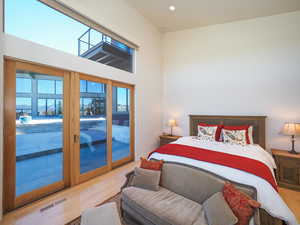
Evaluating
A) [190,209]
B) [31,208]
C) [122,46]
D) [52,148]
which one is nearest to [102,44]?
[122,46]

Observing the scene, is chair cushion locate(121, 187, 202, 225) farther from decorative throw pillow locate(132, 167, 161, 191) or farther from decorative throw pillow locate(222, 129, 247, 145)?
decorative throw pillow locate(222, 129, 247, 145)

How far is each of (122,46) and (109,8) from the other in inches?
31.2

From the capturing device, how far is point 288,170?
266cm

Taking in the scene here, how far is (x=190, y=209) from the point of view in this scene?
4.78ft

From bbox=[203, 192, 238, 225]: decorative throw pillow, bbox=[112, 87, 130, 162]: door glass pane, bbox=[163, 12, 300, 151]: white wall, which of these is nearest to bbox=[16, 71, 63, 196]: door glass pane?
bbox=[112, 87, 130, 162]: door glass pane

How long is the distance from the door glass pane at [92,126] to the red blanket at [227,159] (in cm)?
141

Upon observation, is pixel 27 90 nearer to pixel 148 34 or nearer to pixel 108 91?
pixel 108 91

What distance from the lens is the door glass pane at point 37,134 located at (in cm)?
202

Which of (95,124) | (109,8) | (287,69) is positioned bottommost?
(95,124)

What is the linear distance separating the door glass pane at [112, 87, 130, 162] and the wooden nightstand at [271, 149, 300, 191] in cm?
325

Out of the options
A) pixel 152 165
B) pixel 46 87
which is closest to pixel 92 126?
pixel 46 87

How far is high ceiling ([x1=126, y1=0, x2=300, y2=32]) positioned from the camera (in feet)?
10.2

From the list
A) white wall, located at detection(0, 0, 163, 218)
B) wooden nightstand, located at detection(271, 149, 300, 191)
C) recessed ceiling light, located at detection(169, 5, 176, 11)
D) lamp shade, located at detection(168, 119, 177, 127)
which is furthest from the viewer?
lamp shade, located at detection(168, 119, 177, 127)

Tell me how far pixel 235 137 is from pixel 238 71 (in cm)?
178
